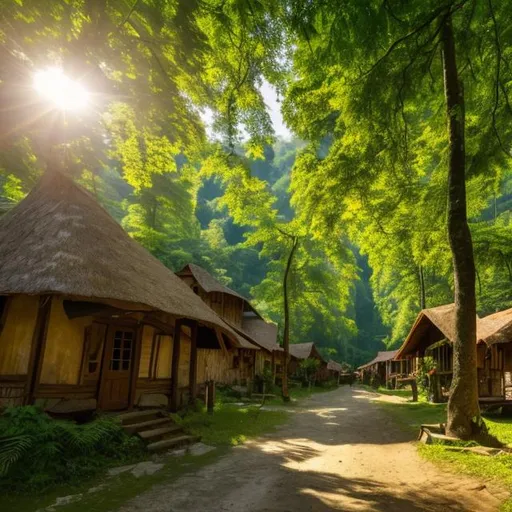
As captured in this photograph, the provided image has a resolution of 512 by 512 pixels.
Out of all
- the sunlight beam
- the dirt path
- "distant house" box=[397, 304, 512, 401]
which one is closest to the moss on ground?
the dirt path

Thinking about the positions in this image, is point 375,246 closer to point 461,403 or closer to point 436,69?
point 436,69

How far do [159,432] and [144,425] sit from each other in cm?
49

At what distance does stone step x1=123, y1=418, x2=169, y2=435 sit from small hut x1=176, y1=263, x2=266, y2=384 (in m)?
13.0

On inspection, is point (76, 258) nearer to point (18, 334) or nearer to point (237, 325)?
point (18, 334)

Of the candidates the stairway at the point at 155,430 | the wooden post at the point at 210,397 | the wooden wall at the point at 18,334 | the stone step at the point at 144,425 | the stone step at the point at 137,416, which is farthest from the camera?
the wooden post at the point at 210,397

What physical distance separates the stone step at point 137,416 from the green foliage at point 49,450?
1128 millimetres

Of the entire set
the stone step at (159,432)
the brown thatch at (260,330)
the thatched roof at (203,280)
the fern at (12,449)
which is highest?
the thatched roof at (203,280)

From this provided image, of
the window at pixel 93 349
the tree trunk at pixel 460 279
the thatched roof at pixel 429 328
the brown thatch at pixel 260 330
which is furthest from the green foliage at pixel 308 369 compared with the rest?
the tree trunk at pixel 460 279

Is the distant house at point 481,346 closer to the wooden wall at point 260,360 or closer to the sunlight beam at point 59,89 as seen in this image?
the wooden wall at point 260,360

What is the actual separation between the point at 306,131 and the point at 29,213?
9797mm

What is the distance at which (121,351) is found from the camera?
11.7m

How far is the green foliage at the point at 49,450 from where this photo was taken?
6.04m

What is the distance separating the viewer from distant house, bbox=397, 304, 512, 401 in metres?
15.2

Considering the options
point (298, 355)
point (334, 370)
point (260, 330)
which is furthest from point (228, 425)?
point (334, 370)
